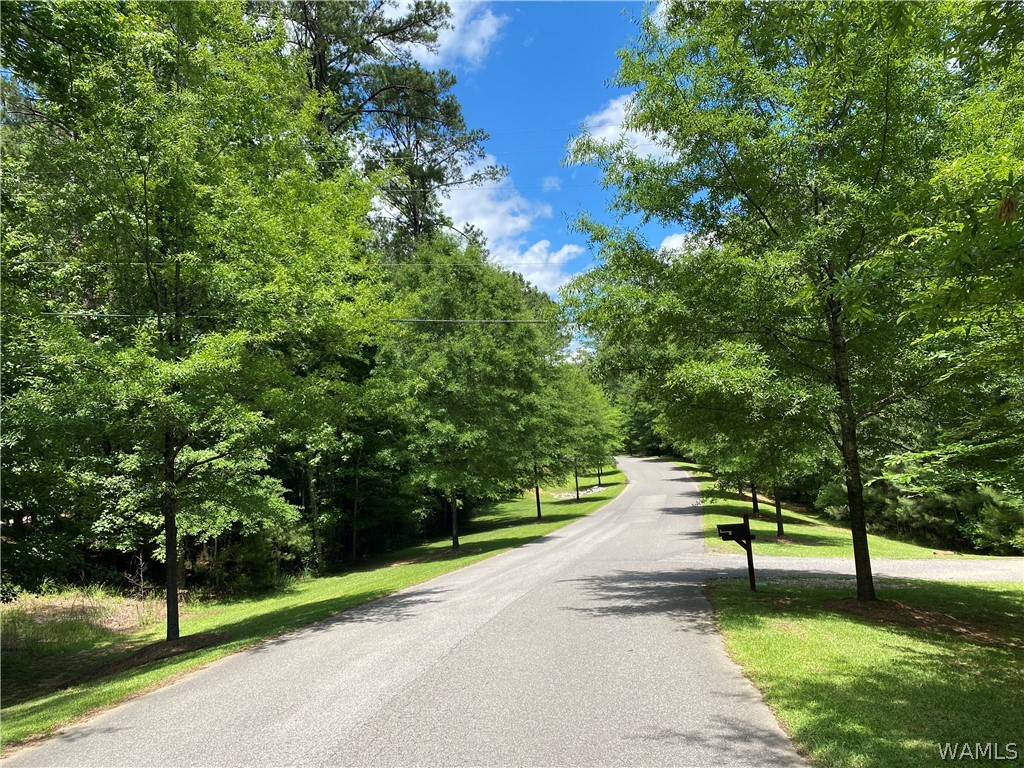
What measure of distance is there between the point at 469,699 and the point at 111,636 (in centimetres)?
1149

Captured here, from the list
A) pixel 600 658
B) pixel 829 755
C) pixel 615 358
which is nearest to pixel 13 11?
pixel 615 358

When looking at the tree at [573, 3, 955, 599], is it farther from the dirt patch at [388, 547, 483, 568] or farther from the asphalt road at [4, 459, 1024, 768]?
the dirt patch at [388, 547, 483, 568]

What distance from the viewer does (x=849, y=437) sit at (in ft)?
28.4

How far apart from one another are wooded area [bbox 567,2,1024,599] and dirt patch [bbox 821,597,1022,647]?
45 cm

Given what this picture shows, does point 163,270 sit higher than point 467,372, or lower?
higher

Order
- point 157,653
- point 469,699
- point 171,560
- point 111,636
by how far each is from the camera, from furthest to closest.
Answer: point 111,636 → point 171,560 → point 157,653 → point 469,699

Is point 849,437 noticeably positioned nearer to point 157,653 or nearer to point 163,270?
point 163,270

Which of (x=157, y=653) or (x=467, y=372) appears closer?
(x=157, y=653)

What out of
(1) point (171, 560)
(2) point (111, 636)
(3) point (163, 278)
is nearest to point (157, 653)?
(1) point (171, 560)

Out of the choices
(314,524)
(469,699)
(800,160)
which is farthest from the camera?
(314,524)

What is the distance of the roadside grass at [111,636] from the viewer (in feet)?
22.0

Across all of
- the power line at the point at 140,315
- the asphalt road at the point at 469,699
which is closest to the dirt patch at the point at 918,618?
the asphalt road at the point at 469,699

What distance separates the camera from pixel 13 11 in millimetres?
5480

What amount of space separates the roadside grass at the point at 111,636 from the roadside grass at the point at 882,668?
6.85 meters
